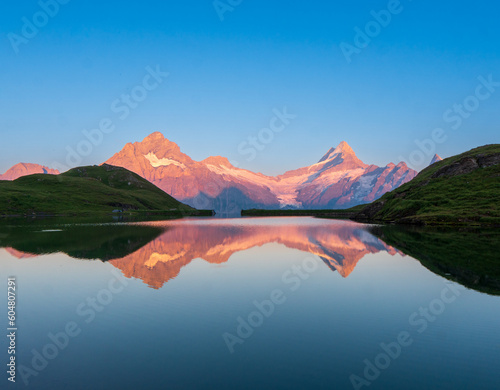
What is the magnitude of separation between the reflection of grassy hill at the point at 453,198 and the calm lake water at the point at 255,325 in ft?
264

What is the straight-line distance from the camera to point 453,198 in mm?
137625

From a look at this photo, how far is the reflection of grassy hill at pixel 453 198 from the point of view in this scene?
115m

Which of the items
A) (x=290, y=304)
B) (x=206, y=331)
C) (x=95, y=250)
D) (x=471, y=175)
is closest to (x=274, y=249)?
(x=95, y=250)

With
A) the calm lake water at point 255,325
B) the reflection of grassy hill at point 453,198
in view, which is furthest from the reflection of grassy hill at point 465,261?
the reflection of grassy hill at point 453,198

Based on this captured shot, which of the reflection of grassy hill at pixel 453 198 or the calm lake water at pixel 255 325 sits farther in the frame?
the reflection of grassy hill at pixel 453 198

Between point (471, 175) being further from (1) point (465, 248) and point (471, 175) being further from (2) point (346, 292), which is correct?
(2) point (346, 292)

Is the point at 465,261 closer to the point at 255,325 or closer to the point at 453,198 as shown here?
the point at 255,325

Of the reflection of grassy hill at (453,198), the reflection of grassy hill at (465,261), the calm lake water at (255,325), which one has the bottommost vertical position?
the reflection of grassy hill at (453,198)

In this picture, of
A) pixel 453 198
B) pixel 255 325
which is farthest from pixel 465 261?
pixel 453 198

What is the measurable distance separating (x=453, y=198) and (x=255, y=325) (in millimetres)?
140324

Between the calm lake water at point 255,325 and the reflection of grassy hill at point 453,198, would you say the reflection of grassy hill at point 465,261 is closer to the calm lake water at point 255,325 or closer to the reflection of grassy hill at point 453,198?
the calm lake water at point 255,325

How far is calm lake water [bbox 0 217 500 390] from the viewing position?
15.3 metres

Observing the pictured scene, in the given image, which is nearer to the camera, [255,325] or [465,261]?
[255,325]

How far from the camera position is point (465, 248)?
A: 56.9 m
